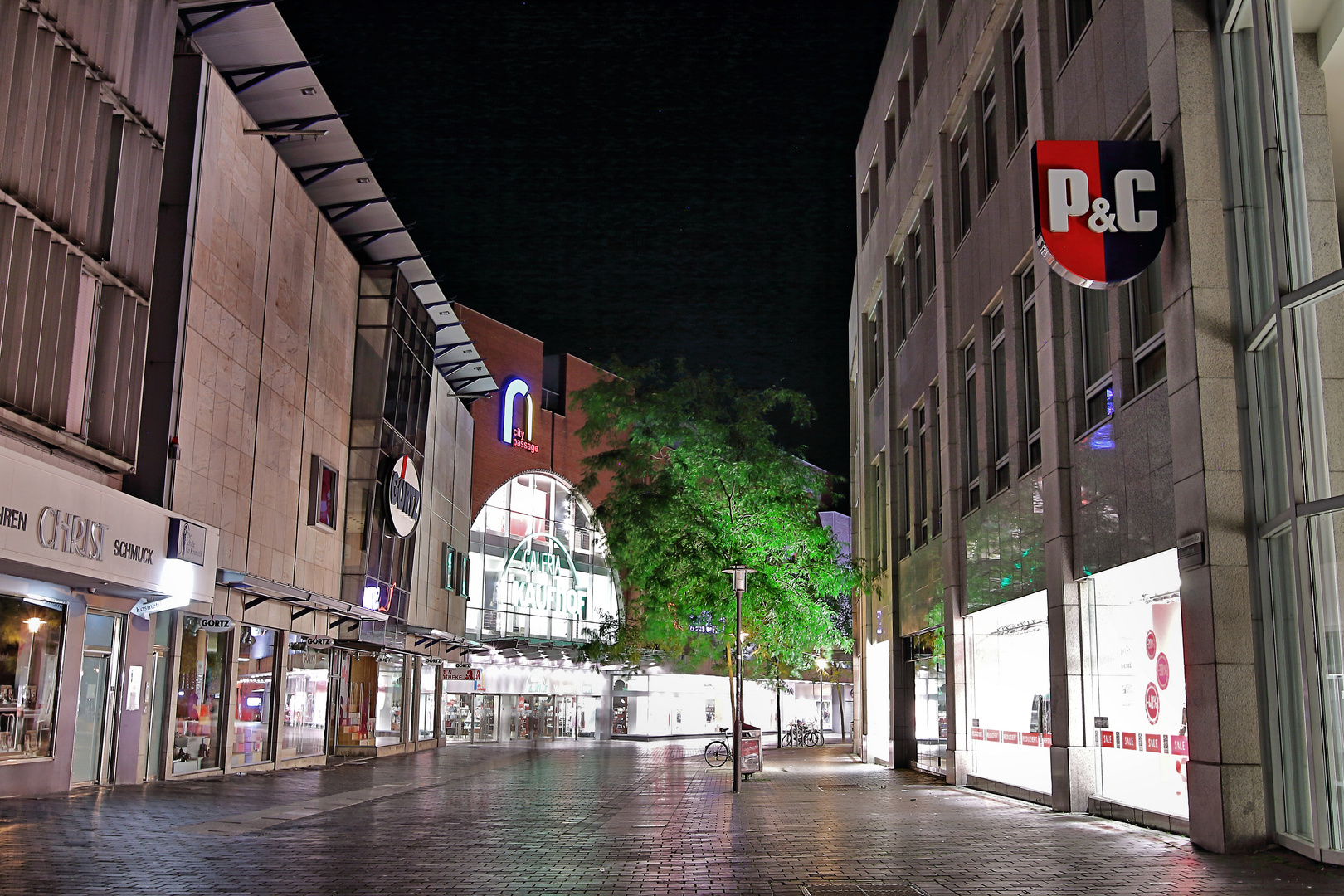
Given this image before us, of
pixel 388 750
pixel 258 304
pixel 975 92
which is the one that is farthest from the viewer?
pixel 388 750

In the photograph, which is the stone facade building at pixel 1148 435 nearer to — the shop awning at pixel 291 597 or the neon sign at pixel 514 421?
the shop awning at pixel 291 597

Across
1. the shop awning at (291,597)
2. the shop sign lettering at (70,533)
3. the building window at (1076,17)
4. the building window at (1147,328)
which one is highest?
the building window at (1076,17)

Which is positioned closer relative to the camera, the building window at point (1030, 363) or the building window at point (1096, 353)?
the building window at point (1096, 353)

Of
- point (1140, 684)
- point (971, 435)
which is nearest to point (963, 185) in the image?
point (971, 435)

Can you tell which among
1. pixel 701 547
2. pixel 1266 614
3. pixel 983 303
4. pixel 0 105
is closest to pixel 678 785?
pixel 701 547

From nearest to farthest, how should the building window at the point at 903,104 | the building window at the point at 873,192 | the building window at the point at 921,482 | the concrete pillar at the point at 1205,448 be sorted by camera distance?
the concrete pillar at the point at 1205,448, the building window at the point at 921,482, the building window at the point at 903,104, the building window at the point at 873,192

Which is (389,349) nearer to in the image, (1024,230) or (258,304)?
(258,304)

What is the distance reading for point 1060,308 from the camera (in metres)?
18.1

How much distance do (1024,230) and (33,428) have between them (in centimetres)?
1617

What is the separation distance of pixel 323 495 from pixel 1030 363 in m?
19.3

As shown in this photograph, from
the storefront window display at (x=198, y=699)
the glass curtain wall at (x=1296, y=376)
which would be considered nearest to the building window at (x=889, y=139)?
the glass curtain wall at (x=1296, y=376)

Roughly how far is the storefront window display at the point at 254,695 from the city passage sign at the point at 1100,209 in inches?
840

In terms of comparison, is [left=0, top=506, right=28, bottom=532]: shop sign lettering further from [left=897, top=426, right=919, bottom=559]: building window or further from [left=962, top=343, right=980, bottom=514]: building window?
[left=897, top=426, right=919, bottom=559]: building window

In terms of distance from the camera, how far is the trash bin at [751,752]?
28.0 metres
